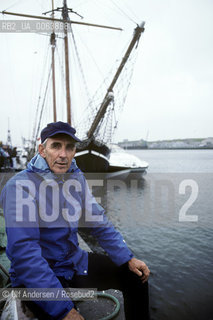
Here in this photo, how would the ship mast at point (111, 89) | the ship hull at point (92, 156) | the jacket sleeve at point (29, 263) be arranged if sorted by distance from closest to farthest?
the jacket sleeve at point (29, 263) → the ship mast at point (111, 89) → the ship hull at point (92, 156)

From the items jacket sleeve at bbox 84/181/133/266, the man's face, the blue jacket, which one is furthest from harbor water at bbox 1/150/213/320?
the man's face

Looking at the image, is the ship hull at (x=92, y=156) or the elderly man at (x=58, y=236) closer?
the elderly man at (x=58, y=236)

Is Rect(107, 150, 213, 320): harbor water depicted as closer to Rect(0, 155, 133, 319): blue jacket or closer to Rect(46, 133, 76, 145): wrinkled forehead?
Rect(0, 155, 133, 319): blue jacket

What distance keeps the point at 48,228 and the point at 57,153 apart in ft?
2.68

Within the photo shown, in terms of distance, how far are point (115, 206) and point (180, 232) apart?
6.37 meters

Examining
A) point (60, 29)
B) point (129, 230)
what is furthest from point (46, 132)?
point (60, 29)

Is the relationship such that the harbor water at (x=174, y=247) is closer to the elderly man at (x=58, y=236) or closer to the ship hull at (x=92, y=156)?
the elderly man at (x=58, y=236)

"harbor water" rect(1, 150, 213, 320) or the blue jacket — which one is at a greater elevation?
the blue jacket

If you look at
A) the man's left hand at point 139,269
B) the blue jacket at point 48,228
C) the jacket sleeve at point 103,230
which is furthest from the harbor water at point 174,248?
the blue jacket at point 48,228

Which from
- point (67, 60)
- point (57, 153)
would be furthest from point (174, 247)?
point (67, 60)

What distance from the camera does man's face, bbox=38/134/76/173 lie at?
2.61 m

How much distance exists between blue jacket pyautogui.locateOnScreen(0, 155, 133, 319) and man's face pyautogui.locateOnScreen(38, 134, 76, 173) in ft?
0.30

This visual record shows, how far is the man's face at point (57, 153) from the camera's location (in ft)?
8.55

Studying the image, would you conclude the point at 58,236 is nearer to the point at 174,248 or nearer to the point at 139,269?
the point at 139,269
